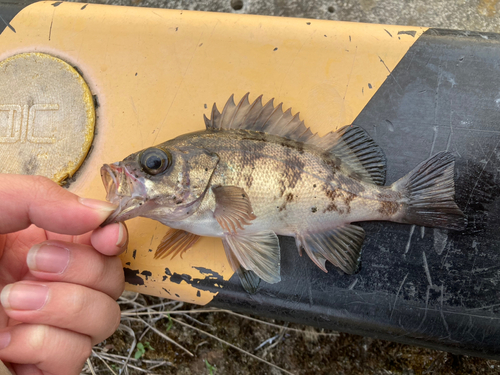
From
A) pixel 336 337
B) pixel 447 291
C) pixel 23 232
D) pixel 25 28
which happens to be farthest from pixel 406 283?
pixel 25 28

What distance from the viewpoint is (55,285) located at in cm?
140

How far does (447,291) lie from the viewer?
173 centimetres

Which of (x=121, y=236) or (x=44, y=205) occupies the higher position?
(x=44, y=205)

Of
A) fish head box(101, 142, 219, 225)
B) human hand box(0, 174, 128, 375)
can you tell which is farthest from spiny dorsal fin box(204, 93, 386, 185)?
human hand box(0, 174, 128, 375)

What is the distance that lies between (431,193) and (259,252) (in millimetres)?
879

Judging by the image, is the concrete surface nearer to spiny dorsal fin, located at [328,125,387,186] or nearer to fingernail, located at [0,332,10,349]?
spiny dorsal fin, located at [328,125,387,186]

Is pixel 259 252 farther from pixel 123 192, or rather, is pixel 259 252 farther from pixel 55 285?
pixel 55 285

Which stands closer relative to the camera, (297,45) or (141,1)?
(297,45)

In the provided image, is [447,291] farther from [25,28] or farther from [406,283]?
[25,28]

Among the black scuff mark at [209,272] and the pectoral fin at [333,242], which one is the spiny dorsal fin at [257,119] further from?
the black scuff mark at [209,272]

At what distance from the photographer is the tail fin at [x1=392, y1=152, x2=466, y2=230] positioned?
163 cm

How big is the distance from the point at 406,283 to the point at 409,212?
1.30 ft

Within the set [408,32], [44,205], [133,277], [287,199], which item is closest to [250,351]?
[133,277]

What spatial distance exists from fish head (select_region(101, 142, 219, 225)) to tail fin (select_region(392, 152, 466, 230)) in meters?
0.95
